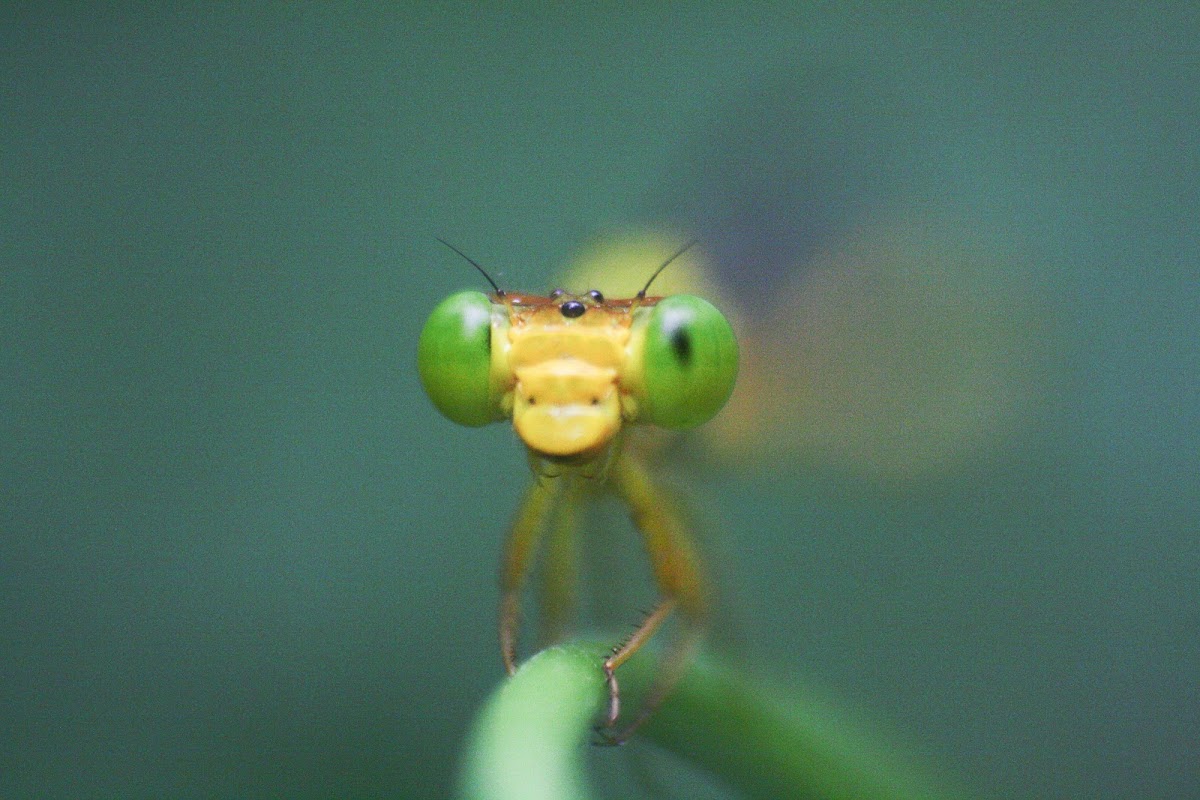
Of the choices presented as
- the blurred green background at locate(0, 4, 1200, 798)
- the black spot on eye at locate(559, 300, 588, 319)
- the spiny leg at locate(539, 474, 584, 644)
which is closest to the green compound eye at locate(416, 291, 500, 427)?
the black spot on eye at locate(559, 300, 588, 319)

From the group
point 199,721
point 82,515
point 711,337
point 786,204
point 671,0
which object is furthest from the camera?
point 671,0

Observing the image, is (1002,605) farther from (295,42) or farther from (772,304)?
(295,42)

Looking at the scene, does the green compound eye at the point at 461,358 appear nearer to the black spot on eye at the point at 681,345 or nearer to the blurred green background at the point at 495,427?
the black spot on eye at the point at 681,345

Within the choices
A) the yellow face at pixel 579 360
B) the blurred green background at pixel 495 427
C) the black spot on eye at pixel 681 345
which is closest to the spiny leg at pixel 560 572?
the blurred green background at pixel 495 427

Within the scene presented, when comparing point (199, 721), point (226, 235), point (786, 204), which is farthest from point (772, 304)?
point (199, 721)

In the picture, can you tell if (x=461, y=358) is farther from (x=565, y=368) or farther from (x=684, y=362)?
(x=684, y=362)

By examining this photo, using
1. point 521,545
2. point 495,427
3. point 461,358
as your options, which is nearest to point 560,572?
point 521,545

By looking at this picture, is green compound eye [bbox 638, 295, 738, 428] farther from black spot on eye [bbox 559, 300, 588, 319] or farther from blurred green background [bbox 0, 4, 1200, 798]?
blurred green background [bbox 0, 4, 1200, 798]
